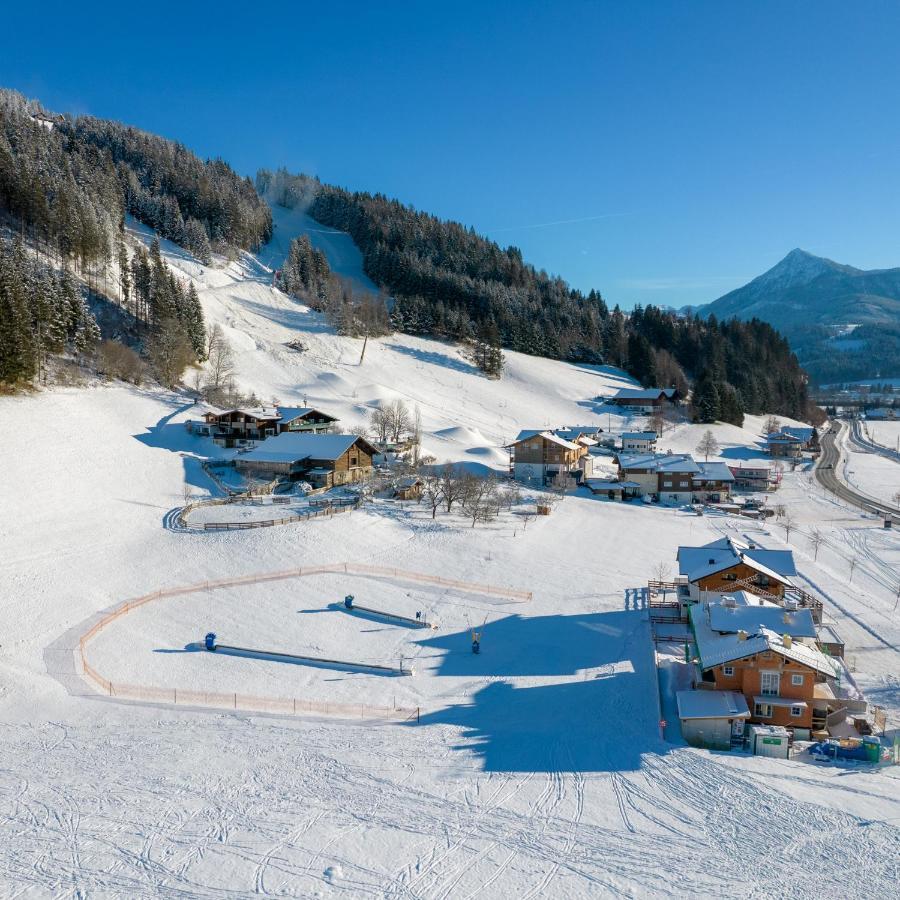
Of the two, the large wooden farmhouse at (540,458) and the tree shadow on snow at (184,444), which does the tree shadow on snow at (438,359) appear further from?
the tree shadow on snow at (184,444)

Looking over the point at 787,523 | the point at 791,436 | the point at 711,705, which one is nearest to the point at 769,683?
the point at 711,705

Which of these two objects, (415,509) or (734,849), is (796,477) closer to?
(415,509)

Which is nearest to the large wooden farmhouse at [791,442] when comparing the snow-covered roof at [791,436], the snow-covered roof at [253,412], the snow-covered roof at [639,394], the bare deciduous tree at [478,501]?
the snow-covered roof at [791,436]

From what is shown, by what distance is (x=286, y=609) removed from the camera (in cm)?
2939

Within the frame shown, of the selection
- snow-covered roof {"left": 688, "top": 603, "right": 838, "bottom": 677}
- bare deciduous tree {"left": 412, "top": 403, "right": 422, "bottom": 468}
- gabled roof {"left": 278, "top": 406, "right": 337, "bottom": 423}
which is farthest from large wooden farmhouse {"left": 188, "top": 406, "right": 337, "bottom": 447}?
snow-covered roof {"left": 688, "top": 603, "right": 838, "bottom": 677}

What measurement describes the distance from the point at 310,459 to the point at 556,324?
77.9 m

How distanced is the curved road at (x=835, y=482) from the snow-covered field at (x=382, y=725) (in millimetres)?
11366

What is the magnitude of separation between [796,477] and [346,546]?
58.0 m

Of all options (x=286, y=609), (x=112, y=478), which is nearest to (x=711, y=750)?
(x=286, y=609)

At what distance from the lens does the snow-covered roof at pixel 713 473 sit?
5744cm

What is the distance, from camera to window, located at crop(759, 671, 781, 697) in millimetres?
22469

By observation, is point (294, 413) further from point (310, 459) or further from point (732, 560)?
point (732, 560)

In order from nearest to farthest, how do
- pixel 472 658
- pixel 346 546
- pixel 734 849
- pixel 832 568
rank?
pixel 734 849, pixel 472 658, pixel 346 546, pixel 832 568

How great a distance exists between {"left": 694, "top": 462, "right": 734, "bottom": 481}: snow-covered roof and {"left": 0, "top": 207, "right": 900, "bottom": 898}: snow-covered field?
8.28 meters
